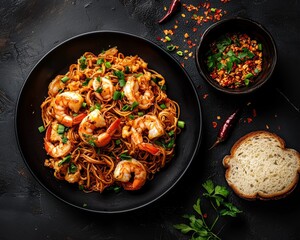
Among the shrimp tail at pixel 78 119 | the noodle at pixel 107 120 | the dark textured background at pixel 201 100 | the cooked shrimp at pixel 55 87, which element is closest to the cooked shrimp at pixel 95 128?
the noodle at pixel 107 120

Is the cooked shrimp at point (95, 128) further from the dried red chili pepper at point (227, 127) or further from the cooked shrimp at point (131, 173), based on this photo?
the dried red chili pepper at point (227, 127)

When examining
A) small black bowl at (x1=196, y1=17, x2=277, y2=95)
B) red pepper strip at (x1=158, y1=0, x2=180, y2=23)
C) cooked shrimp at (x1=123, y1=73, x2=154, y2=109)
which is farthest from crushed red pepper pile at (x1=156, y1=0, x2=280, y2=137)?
cooked shrimp at (x1=123, y1=73, x2=154, y2=109)

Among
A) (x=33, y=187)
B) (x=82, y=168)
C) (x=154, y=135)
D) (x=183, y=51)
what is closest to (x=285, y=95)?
(x=183, y=51)

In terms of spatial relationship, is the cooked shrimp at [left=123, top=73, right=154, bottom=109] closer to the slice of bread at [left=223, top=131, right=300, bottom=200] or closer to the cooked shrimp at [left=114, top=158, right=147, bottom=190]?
the cooked shrimp at [left=114, top=158, right=147, bottom=190]

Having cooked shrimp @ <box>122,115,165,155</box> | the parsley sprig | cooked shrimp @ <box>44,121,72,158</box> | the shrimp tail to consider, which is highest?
the shrimp tail

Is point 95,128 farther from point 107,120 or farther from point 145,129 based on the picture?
point 145,129

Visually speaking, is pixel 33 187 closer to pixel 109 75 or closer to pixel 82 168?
pixel 82 168
